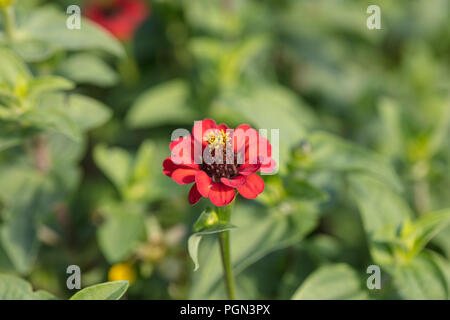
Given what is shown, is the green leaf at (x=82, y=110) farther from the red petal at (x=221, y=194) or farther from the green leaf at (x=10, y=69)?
the red petal at (x=221, y=194)

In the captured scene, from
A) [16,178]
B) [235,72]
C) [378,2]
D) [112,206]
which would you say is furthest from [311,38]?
[16,178]

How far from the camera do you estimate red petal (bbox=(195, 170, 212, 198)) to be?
1115 mm

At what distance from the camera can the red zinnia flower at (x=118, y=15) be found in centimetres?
230

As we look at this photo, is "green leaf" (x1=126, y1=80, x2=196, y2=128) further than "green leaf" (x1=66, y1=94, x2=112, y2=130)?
Yes

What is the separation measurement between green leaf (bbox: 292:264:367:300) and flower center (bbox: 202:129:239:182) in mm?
447

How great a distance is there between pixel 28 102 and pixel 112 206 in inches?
18.9

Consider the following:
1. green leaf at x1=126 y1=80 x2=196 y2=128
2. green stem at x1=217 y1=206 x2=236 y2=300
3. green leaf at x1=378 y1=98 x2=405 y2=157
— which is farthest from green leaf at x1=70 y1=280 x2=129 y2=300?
green leaf at x1=378 y1=98 x2=405 y2=157

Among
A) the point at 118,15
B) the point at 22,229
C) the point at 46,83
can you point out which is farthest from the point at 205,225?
the point at 118,15

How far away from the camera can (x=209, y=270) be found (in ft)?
5.16

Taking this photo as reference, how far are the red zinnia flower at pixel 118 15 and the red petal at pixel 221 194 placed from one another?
1385 millimetres

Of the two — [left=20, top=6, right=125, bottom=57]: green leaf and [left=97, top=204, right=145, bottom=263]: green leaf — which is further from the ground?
[left=20, top=6, right=125, bottom=57]: green leaf

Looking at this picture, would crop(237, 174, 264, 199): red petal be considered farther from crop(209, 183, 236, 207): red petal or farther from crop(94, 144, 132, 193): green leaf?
crop(94, 144, 132, 193): green leaf

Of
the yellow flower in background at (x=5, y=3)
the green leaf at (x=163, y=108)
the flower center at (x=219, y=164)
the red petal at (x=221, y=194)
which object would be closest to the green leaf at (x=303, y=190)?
the flower center at (x=219, y=164)

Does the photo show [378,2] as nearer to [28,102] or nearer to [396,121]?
[396,121]
